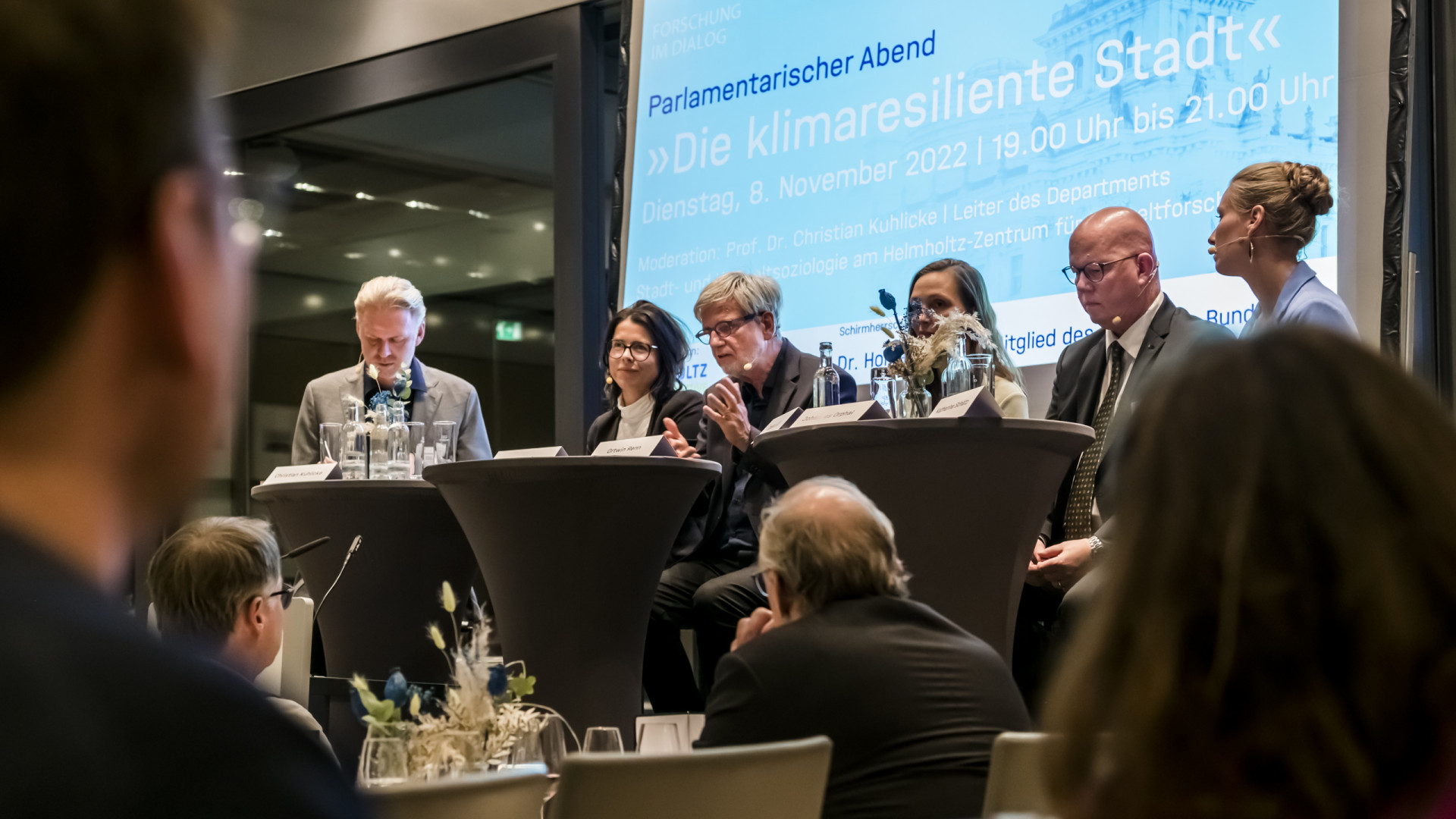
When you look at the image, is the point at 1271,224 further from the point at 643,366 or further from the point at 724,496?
the point at 643,366

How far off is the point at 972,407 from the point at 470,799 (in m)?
1.69

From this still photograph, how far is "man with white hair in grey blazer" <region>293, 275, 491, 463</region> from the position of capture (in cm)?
481

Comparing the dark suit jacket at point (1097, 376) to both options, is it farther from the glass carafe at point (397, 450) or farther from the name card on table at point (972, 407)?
the glass carafe at point (397, 450)

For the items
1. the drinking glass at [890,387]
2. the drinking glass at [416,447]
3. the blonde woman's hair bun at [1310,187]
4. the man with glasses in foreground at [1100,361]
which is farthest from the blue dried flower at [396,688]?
the blonde woman's hair bun at [1310,187]

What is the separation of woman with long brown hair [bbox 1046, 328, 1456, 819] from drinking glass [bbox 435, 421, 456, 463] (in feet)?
12.4

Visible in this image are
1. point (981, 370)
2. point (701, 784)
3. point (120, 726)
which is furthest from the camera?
point (981, 370)

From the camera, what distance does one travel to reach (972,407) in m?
2.97

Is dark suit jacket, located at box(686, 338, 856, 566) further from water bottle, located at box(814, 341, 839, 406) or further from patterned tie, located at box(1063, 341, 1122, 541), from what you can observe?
patterned tie, located at box(1063, 341, 1122, 541)

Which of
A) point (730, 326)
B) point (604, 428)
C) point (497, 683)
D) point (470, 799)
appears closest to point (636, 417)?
point (604, 428)

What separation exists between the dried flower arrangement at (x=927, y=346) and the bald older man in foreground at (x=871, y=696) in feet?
3.52

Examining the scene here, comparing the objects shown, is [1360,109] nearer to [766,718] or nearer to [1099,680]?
[766,718]

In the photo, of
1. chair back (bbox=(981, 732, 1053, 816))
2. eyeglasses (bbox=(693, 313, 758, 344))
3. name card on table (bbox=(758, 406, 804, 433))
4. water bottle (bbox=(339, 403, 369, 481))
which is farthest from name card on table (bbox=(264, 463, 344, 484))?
chair back (bbox=(981, 732, 1053, 816))

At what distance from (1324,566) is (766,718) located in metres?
1.54

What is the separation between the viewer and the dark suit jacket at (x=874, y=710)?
2164mm
